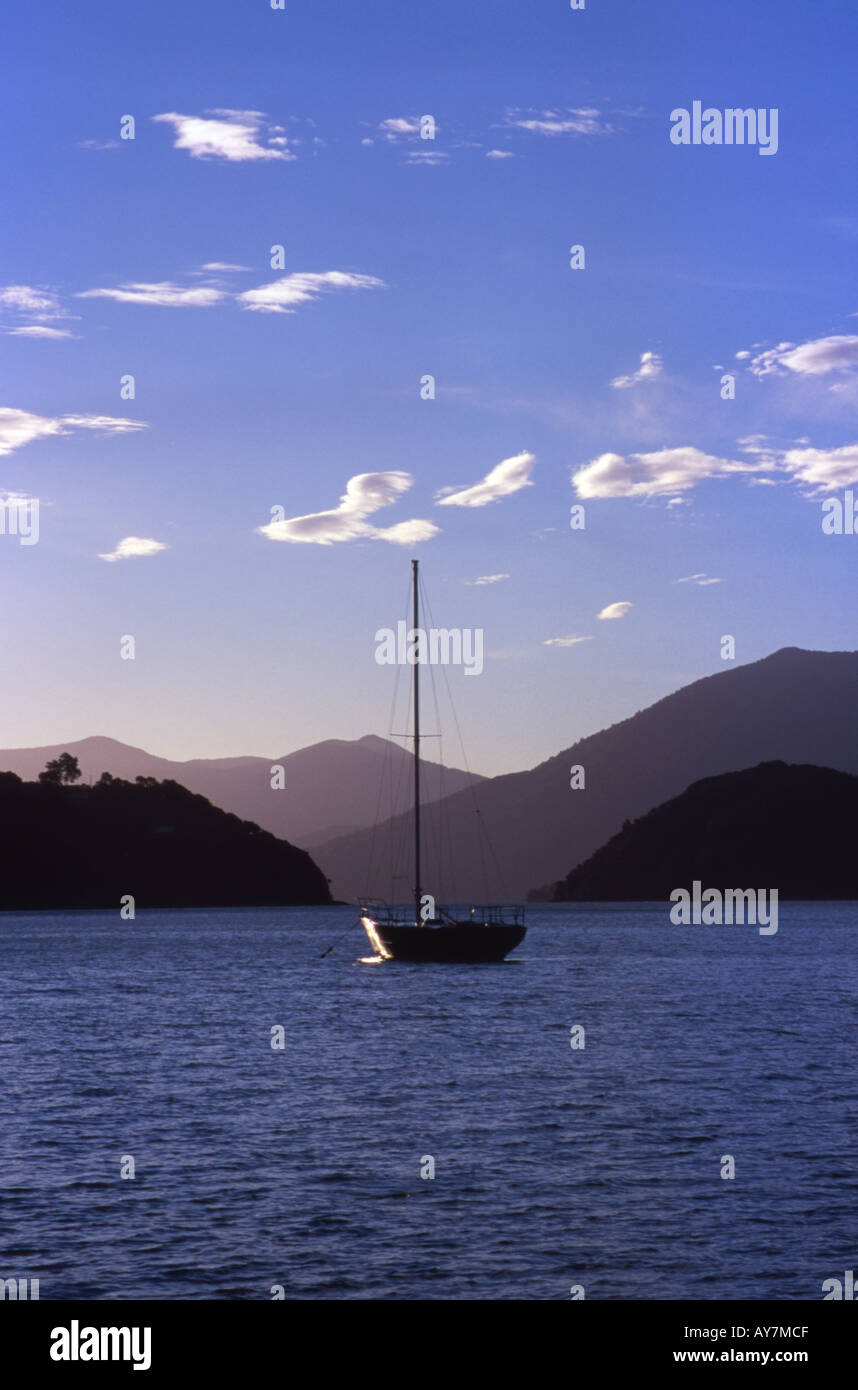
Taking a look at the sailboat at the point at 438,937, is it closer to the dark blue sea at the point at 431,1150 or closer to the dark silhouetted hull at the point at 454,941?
the dark silhouetted hull at the point at 454,941

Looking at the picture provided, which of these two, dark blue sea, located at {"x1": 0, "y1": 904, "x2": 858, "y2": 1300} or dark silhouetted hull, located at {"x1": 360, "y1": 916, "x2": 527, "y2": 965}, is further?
dark silhouetted hull, located at {"x1": 360, "y1": 916, "x2": 527, "y2": 965}

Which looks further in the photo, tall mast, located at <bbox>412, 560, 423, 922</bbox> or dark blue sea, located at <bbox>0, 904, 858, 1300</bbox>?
tall mast, located at <bbox>412, 560, 423, 922</bbox>

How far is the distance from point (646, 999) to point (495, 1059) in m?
33.5

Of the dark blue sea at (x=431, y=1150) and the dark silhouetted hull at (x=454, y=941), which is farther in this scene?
the dark silhouetted hull at (x=454, y=941)

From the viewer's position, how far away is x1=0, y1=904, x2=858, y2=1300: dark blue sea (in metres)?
22.0

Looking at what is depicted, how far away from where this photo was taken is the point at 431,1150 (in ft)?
105

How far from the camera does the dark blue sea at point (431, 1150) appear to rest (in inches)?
867

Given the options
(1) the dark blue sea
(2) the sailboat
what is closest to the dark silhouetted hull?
(2) the sailboat

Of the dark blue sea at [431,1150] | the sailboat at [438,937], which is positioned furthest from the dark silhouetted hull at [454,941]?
the dark blue sea at [431,1150]

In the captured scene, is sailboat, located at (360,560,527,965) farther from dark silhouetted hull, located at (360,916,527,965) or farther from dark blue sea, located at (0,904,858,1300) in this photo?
dark blue sea, located at (0,904,858,1300)

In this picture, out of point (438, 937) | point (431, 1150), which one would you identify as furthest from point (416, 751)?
point (431, 1150)

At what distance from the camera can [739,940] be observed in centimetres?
18450
